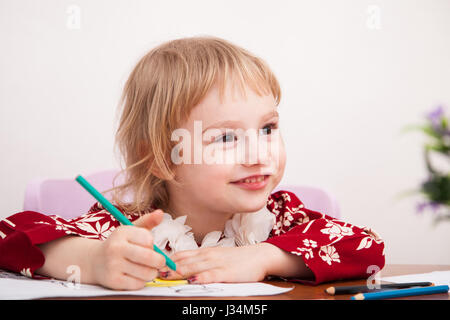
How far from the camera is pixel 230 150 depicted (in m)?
0.76

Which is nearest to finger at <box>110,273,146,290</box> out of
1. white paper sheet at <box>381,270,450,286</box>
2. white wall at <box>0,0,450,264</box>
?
white paper sheet at <box>381,270,450,286</box>

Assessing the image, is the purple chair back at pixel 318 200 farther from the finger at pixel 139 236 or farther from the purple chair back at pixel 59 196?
the finger at pixel 139 236

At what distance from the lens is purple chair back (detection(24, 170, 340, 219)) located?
1.20 m

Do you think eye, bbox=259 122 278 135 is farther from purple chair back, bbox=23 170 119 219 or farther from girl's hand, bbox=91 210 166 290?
purple chair back, bbox=23 170 119 219

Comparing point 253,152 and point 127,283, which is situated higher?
point 253,152

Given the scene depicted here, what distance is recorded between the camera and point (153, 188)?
914 millimetres

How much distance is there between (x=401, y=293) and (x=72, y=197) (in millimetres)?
887

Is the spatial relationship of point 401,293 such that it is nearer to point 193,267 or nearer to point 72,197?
point 193,267

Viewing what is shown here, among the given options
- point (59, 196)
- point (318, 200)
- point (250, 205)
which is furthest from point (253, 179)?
point (59, 196)

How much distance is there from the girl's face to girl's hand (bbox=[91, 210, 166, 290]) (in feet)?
0.71

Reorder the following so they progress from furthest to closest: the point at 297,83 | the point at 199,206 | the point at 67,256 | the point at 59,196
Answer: the point at 297,83 → the point at 59,196 → the point at 199,206 → the point at 67,256

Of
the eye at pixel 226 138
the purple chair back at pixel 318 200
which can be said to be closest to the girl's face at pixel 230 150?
the eye at pixel 226 138
